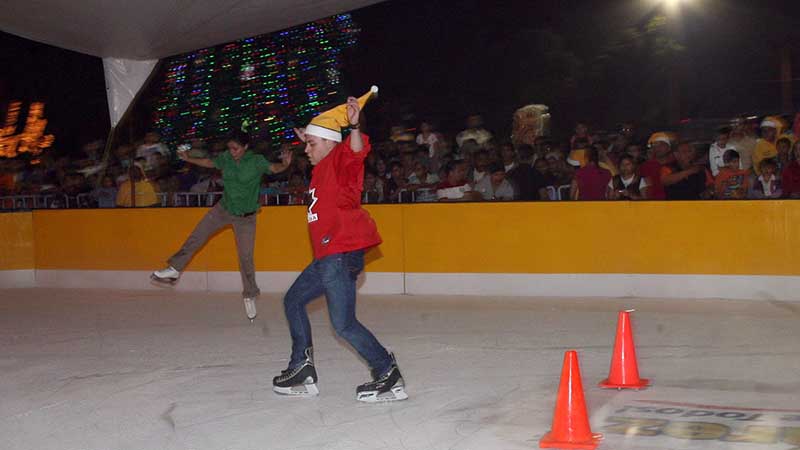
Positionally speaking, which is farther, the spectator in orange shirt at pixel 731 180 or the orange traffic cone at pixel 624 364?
the spectator in orange shirt at pixel 731 180

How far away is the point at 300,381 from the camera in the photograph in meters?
6.51

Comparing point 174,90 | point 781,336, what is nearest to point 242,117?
point 174,90

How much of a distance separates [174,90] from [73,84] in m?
3.68

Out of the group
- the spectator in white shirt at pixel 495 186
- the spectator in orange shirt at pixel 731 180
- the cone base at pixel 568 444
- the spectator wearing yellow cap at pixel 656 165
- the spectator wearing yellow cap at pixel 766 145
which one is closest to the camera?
the cone base at pixel 568 444

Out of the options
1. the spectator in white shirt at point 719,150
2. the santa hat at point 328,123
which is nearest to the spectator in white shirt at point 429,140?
the spectator in white shirt at point 719,150

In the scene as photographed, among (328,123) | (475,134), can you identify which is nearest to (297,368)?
(328,123)

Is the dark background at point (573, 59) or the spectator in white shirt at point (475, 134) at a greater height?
the dark background at point (573, 59)

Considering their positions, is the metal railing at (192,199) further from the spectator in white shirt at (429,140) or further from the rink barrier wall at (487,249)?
the spectator in white shirt at (429,140)

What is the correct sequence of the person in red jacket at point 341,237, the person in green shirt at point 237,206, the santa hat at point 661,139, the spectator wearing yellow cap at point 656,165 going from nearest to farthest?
the person in red jacket at point 341,237 → the person in green shirt at point 237,206 → the spectator wearing yellow cap at point 656,165 → the santa hat at point 661,139

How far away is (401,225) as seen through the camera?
12430mm

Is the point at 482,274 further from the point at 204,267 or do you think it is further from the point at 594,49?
the point at 594,49

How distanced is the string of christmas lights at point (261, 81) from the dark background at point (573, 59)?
645 millimetres

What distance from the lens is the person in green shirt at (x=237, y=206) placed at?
9625mm

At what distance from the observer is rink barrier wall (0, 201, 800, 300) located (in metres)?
11.0
